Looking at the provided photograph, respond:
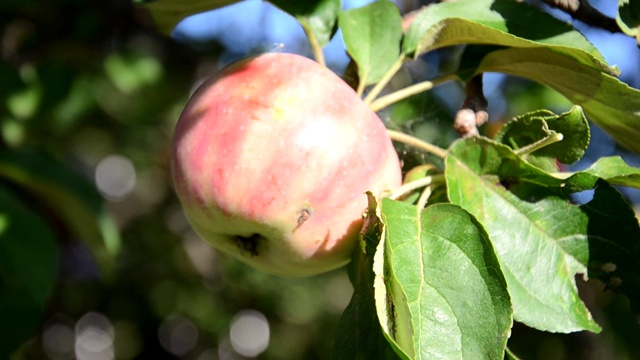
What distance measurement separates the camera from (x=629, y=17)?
Result: 0.92 metres

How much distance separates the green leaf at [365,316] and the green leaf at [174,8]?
0.35 m

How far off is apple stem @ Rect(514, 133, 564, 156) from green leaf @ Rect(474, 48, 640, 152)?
80 mm

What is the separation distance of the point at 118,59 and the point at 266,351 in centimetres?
161

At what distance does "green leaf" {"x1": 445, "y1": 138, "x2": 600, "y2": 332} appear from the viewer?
0.80 m

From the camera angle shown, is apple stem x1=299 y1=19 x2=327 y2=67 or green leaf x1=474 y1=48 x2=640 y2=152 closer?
green leaf x1=474 y1=48 x2=640 y2=152

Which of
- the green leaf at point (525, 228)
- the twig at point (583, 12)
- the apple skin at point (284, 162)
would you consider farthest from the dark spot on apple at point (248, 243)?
the twig at point (583, 12)

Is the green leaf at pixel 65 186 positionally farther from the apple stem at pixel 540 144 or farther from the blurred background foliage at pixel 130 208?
the apple stem at pixel 540 144

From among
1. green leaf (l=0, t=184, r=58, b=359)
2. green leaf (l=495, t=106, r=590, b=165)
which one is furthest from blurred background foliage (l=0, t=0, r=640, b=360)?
green leaf (l=495, t=106, r=590, b=165)

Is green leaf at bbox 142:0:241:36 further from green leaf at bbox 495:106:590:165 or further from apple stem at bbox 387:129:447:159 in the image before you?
green leaf at bbox 495:106:590:165

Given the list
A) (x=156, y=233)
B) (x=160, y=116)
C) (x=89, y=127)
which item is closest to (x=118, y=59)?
(x=160, y=116)

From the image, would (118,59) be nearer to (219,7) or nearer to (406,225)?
(219,7)

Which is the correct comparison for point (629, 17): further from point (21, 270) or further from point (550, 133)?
point (21, 270)

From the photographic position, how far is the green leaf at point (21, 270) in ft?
4.23

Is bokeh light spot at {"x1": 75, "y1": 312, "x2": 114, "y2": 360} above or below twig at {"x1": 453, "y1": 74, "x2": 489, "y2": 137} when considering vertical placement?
below
